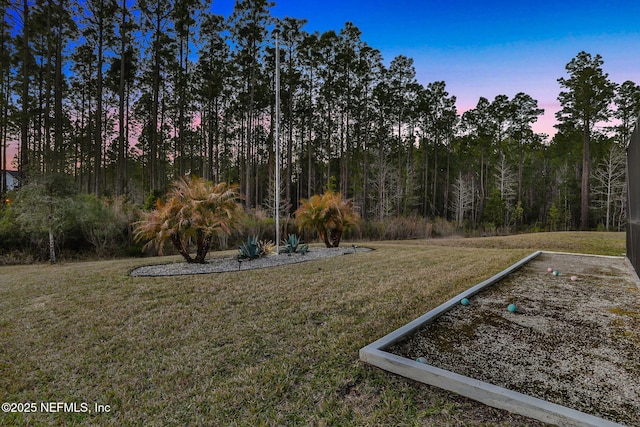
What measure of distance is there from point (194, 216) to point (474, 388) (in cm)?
569

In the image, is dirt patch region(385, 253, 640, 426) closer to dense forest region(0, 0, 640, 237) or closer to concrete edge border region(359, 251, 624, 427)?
concrete edge border region(359, 251, 624, 427)

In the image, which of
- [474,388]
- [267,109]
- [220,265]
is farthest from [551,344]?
[267,109]

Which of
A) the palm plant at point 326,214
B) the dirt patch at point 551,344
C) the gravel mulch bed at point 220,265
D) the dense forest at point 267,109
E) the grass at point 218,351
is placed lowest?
the gravel mulch bed at point 220,265

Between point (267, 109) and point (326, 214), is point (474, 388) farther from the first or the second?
point (267, 109)

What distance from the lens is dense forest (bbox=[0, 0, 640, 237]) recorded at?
15500mm

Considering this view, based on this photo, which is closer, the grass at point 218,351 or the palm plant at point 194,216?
the grass at point 218,351

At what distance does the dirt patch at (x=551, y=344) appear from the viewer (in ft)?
6.21

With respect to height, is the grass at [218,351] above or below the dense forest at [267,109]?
below

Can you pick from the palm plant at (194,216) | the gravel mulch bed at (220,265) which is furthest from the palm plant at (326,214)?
the palm plant at (194,216)

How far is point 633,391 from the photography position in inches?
74.5

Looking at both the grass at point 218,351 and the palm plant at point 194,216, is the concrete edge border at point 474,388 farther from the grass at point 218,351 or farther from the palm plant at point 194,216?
the palm plant at point 194,216

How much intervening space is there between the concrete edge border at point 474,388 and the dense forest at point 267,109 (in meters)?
10.4

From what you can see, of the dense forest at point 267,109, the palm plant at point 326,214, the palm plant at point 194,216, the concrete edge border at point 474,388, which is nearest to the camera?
the concrete edge border at point 474,388

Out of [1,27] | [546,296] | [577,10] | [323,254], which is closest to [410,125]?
[577,10]
